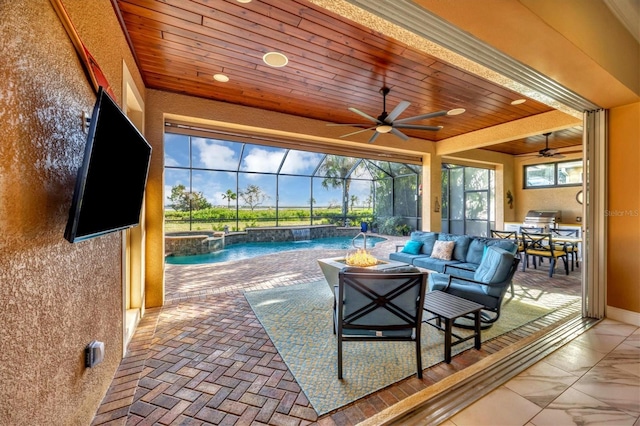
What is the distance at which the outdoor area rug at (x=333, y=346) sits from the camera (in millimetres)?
2031

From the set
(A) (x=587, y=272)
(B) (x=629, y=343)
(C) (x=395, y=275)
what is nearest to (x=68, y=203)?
(C) (x=395, y=275)

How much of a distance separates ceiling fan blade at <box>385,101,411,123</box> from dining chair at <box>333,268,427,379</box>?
2.02 meters

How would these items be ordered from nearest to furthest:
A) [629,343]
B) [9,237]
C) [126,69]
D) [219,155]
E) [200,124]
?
[9,237] < [126,69] < [629,343] < [200,124] < [219,155]

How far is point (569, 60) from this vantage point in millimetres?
2232

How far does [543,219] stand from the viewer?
26.0 ft

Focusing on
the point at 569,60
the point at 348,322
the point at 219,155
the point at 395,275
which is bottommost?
the point at 348,322

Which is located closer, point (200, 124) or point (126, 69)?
point (126, 69)

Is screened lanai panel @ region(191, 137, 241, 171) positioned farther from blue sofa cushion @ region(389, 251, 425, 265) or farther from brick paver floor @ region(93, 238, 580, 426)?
brick paver floor @ region(93, 238, 580, 426)

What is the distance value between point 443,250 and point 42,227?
5.07 metres

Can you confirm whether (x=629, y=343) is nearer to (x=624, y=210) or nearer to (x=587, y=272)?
(x=587, y=272)

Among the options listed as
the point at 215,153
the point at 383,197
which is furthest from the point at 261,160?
the point at 383,197

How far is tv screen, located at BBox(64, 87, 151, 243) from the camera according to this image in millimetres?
1124

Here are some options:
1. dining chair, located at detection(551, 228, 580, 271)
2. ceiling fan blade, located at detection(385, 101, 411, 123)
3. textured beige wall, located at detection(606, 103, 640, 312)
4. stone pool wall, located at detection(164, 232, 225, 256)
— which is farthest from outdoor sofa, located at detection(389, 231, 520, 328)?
stone pool wall, located at detection(164, 232, 225, 256)

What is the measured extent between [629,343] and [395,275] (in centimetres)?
274
